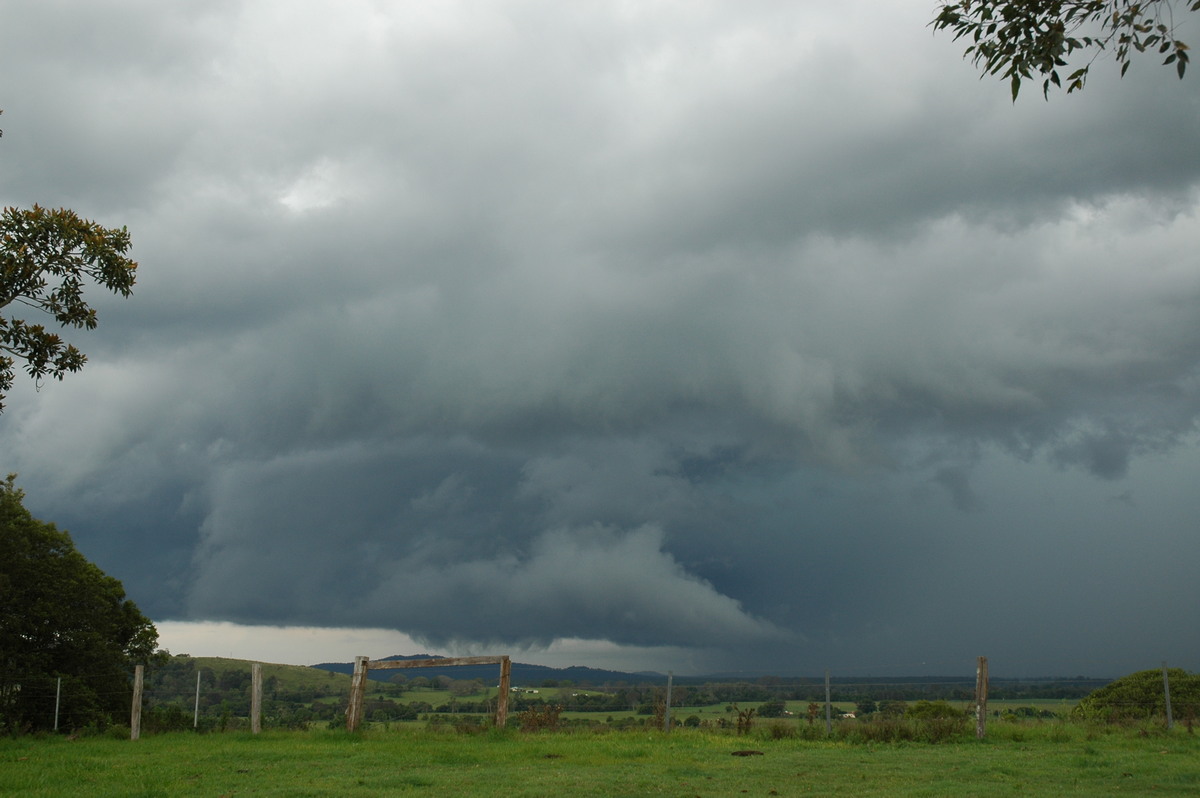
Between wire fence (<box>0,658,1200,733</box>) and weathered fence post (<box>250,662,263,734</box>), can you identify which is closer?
weathered fence post (<box>250,662,263,734</box>)

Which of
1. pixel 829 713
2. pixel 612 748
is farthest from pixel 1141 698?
pixel 612 748

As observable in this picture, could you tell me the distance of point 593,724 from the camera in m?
24.9

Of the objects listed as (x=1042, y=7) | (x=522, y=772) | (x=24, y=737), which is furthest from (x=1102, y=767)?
(x=24, y=737)

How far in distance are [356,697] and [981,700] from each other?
51.5 ft

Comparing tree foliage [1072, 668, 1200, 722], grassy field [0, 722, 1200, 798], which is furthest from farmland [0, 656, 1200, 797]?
tree foliage [1072, 668, 1200, 722]

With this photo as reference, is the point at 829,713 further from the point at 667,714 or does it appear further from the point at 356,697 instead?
the point at 356,697

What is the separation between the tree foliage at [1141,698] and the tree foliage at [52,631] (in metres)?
30.7

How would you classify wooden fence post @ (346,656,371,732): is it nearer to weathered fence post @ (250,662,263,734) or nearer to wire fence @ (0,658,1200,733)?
wire fence @ (0,658,1200,733)

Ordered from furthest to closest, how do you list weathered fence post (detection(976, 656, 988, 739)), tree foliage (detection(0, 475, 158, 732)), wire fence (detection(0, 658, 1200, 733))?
tree foliage (detection(0, 475, 158, 732)) → wire fence (detection(0, 658, 1200, 733)) → weathered fence post (detection(976, 656, 988, 739))

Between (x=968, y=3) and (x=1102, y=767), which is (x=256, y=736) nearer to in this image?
(x=1102, y=767)

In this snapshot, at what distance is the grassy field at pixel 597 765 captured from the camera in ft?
Answer: 42.5

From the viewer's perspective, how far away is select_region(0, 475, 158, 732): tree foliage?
28375 millimetres

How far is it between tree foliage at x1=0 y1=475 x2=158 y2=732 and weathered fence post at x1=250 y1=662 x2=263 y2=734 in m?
8.18

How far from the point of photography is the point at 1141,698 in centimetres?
2911
